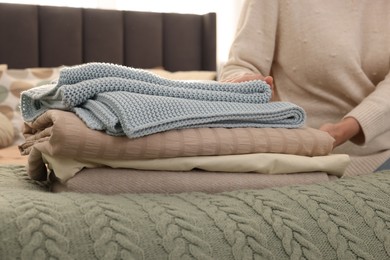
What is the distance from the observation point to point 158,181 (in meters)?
0.55

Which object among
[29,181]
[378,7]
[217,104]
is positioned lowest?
[29,181]

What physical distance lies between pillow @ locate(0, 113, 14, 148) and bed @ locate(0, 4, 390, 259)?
0.94 meters

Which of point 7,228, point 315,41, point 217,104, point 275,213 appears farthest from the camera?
point 315,41

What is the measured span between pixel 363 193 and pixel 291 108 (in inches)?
5.8

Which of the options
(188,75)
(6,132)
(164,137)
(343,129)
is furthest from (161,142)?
(188,75)

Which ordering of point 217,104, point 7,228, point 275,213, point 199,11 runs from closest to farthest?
point 7,228
point 275,213
point 217,104
point 199,11

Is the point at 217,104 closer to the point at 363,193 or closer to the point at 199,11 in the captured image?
the point at 363,193

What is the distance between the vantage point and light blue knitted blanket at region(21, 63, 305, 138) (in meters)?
0.52

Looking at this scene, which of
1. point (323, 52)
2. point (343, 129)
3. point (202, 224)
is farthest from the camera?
point (323, 52)

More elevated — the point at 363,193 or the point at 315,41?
the point at 315,41

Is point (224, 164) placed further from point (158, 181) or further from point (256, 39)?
point (256, 39)

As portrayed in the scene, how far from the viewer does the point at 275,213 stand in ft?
1.63

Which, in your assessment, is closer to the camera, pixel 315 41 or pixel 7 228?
pixel 7 228

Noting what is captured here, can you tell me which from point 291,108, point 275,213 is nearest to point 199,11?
point 291,108
